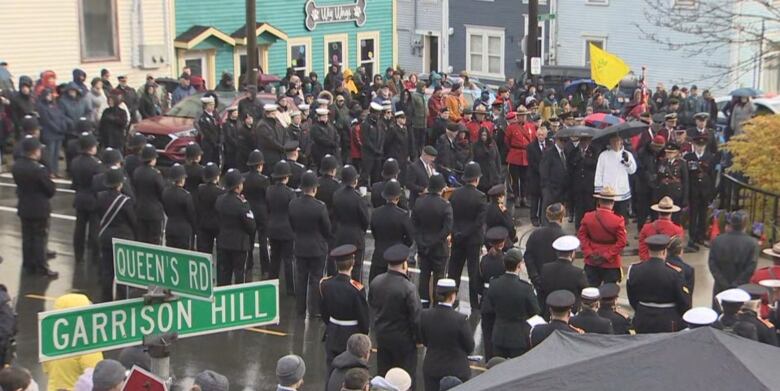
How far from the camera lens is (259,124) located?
19109 millimetres

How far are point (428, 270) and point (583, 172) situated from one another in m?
4.28

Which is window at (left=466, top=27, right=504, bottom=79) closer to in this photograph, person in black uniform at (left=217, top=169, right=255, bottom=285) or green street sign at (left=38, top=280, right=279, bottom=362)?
person in black uniform at (left=217, top=169, right=255, bottom=285)

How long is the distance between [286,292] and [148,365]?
22.0 ft

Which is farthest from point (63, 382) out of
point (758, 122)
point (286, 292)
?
point (758, 122)

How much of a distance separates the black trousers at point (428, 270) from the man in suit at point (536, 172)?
4.74 metres

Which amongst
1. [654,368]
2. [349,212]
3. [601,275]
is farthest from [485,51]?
[654,368]

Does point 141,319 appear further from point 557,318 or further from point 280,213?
point 280,213

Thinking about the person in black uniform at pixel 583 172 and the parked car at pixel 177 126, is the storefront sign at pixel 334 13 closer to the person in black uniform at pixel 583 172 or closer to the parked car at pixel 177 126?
the parked car at pixel 177 126

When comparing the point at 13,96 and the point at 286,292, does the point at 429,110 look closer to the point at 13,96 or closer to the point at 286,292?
the point at 13,96

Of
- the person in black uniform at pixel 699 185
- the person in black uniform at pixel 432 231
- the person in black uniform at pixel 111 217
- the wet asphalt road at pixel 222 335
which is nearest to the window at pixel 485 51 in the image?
the person in black uniform at pixel 699 185

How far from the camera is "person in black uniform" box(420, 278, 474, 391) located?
10.4m

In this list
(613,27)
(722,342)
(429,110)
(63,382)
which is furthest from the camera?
(613,27)

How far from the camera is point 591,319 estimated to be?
1018 centimetres

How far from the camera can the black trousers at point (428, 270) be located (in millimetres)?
14586
